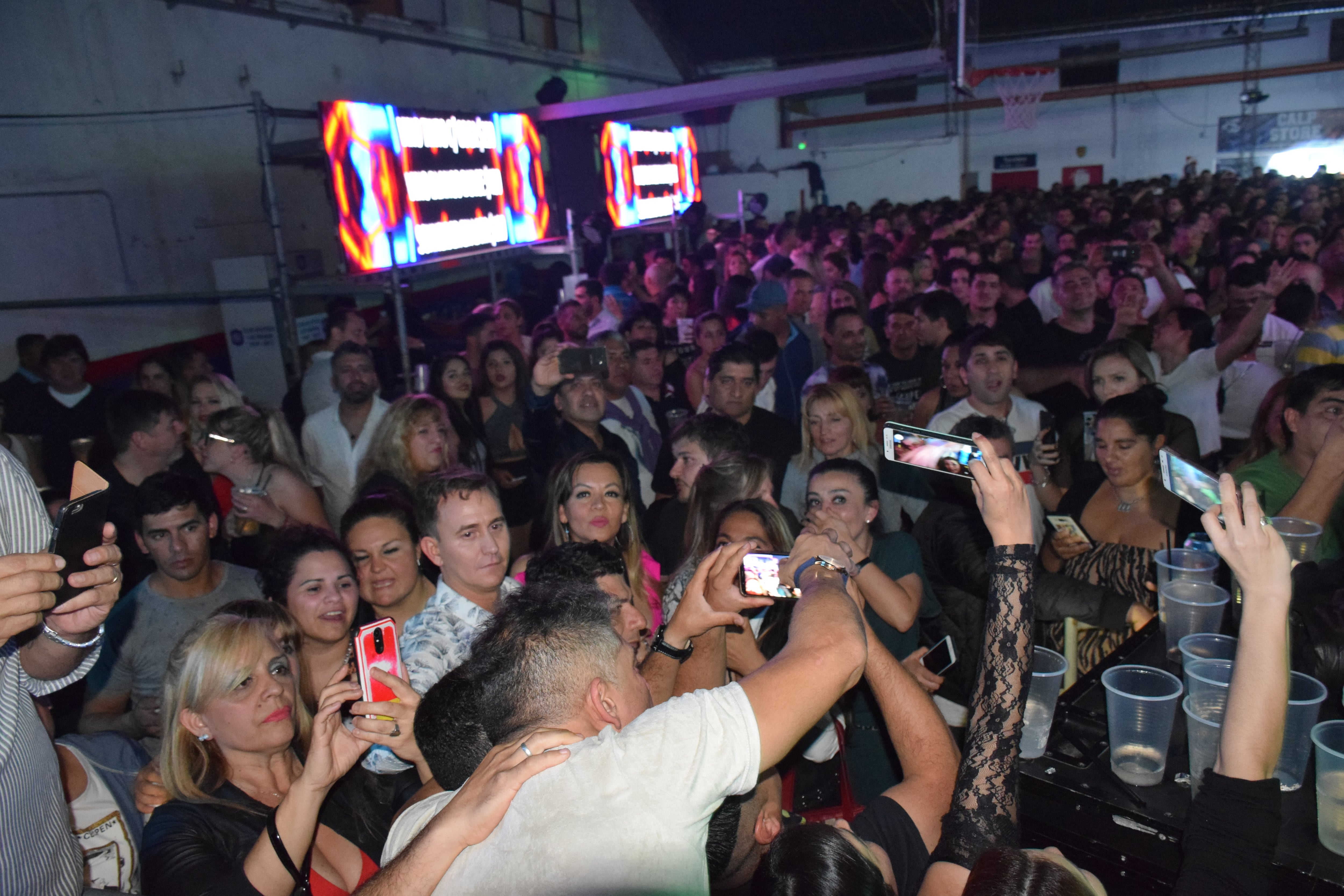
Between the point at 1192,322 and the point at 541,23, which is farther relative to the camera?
the point at 541,23

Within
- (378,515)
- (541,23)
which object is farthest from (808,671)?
(541,23)

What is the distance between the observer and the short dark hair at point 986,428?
10.4 ft

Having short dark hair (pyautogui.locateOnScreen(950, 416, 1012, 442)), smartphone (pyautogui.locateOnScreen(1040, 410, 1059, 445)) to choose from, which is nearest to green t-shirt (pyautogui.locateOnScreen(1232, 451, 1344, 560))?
smartphone (pyautogui.locateOnScreen(1040, 410, 1059, 445))

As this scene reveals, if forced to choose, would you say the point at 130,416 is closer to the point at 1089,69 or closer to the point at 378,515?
the point at 378,515

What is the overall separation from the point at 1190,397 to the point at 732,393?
7.63 feet

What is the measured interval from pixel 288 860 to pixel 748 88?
9.97m

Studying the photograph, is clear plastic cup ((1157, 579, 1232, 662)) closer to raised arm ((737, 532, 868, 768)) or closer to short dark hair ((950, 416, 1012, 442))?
raised arm ((737, 532, 868, 768))

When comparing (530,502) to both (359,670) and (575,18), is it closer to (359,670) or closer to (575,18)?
(359,670)

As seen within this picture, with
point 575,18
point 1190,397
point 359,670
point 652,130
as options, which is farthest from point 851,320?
point 575,18

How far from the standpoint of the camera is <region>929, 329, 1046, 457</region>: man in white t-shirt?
370 centimetres

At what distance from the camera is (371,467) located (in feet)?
11.5

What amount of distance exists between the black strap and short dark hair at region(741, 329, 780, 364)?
3.48 metres

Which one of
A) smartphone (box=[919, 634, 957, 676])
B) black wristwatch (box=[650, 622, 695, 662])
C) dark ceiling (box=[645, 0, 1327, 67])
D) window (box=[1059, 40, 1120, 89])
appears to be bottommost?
smartphone (box=[919, 634, 957, 676])

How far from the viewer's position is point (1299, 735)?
1.47 m
